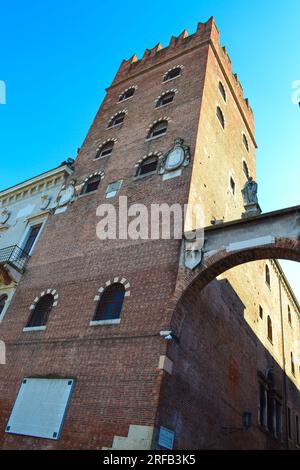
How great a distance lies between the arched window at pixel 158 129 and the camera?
57.9 feet

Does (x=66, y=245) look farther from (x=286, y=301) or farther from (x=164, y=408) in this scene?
(x=286, y=301)

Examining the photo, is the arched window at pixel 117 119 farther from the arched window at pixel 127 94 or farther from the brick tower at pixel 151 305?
the arched window at pixel 127 94

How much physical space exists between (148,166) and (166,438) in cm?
1053

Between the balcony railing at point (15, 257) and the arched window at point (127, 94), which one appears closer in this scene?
the balcony railing at point (15, 257)

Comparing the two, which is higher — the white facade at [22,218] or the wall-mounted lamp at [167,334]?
the white facade at [22,218]

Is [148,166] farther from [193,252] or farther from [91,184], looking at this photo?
[193,252]

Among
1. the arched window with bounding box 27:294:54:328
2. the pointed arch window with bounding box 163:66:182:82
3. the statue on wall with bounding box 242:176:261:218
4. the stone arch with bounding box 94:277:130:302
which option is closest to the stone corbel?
the statue on wall with bounding box 242:176:261:218

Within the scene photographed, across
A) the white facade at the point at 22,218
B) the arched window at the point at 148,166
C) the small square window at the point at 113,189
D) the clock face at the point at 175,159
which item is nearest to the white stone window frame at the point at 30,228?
the white facade at the point at 22,218

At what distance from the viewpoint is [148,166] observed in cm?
1630

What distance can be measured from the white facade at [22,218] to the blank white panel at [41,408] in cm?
458

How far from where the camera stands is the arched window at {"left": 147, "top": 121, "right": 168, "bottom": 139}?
1764 cm

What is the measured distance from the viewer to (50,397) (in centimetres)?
1132

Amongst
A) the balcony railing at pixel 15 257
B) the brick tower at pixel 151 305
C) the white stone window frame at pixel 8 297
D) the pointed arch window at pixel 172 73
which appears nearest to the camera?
the brick tower at pixel 151 305
